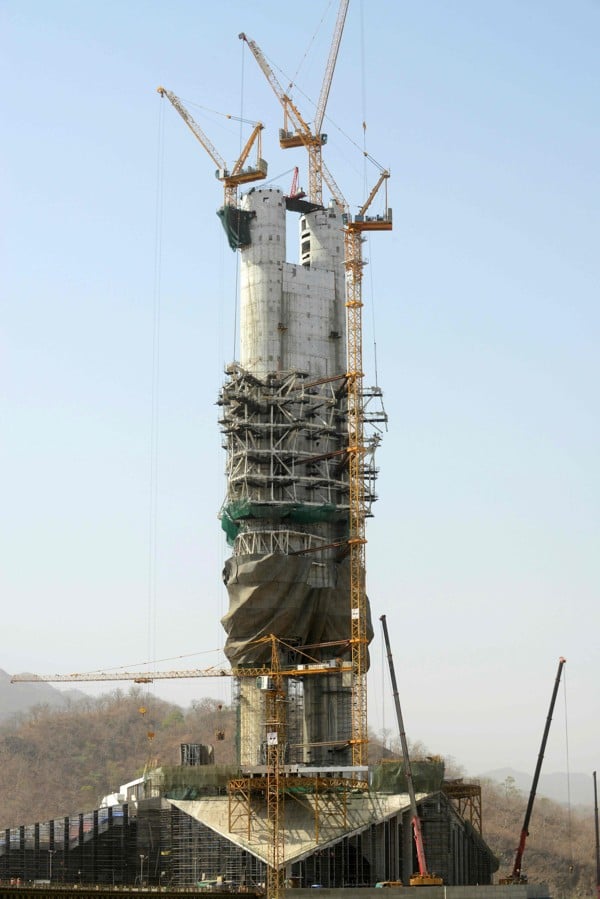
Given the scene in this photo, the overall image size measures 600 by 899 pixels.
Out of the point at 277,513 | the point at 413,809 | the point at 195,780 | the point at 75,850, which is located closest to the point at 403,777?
the point at 413,809

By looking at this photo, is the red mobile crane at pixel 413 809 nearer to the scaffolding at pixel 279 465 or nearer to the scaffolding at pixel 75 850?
the scaffolding at pixel 279 465

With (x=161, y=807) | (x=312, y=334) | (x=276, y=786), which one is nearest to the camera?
(x=276, y=786)

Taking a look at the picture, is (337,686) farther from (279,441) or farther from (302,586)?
(279,441)

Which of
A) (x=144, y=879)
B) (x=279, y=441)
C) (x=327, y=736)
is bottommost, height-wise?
(x=144, y=879)

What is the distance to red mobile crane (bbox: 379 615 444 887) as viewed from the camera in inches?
6521

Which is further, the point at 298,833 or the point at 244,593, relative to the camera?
the point at 244,593

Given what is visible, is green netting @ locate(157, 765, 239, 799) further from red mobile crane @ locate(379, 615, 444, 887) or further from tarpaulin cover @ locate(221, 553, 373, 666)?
red mobile crane @ locate(379, 615, 444, 887)

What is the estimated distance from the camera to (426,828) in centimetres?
18200

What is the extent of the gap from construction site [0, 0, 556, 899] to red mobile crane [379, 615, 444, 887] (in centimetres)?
36

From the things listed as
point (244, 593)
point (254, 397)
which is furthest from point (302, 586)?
point (254, 397)

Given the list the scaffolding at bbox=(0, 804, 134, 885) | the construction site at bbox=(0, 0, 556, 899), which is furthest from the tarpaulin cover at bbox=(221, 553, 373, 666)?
the scaffolding at bbox=(0, 804, 134, 885)

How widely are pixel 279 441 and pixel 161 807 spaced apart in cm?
4304

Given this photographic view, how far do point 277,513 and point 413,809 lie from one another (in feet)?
126

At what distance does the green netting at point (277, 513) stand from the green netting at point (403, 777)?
29822 millimetres
